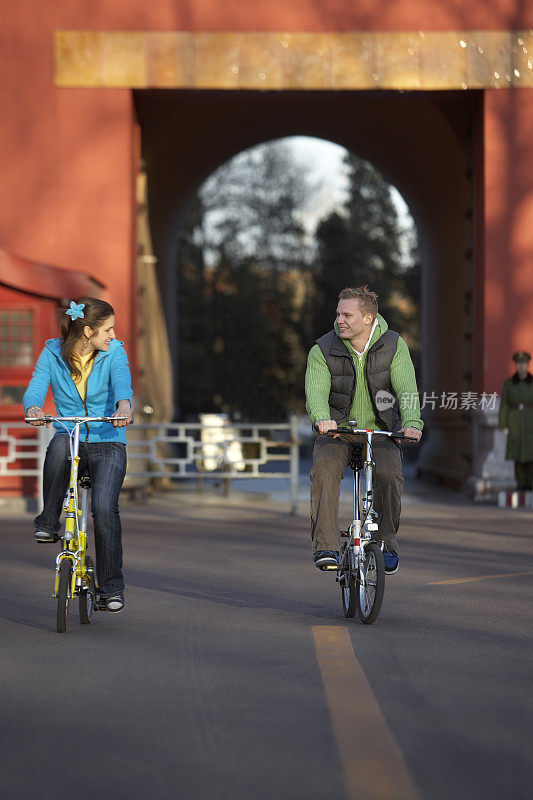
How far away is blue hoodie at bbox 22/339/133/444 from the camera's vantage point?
7.39 metres

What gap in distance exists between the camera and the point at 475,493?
59.6ft

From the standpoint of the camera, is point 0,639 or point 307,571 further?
point 307,571

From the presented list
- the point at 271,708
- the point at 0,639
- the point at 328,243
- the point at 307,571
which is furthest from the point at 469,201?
the point at 328,243

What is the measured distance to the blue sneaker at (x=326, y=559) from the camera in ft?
24.3

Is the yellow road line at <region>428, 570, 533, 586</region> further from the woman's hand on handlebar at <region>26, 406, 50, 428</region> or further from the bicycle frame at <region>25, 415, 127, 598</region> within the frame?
the woman's hand on handlebar at <region>26, 406, 50, 428</region>

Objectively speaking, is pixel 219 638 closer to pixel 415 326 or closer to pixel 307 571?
pixel 307 571

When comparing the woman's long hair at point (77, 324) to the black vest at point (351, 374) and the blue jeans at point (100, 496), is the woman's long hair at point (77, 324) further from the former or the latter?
the black vest at point (351, 374)

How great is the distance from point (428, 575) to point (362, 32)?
1042 centimetres

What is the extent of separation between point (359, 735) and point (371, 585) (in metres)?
2.54

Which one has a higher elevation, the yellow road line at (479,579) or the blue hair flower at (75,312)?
the blue hair flower at (75,312)

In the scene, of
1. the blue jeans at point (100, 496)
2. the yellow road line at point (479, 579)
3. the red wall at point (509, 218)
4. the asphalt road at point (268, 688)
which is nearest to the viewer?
the asphalt road at point (268, 688)

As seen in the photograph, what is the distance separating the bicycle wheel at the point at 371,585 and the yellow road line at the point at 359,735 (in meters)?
0.57

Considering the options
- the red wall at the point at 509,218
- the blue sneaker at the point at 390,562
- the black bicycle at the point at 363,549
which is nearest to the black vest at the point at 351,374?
the black bicycle at the point at 363,549

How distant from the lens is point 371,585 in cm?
729
